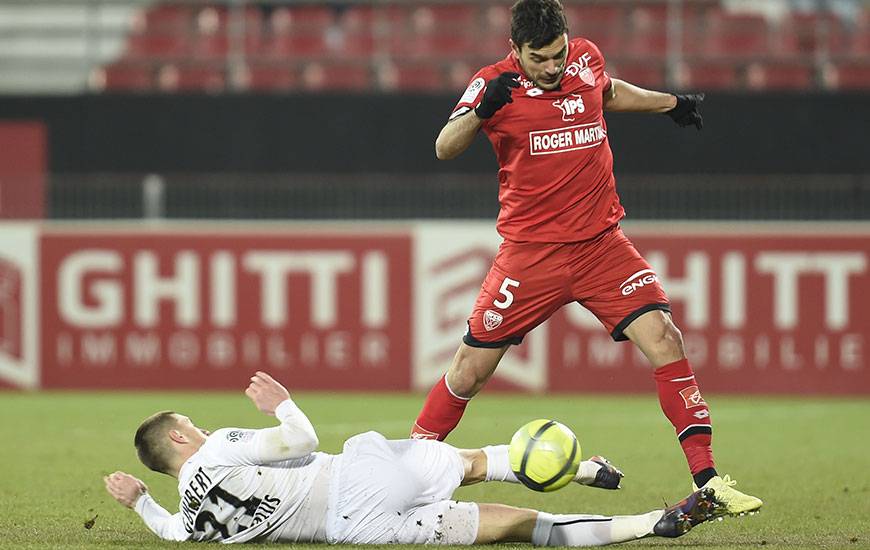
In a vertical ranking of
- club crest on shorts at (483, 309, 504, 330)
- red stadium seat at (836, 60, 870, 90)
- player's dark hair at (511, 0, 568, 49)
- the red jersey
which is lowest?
club crest on shorts at (483, 309, 504, 330)

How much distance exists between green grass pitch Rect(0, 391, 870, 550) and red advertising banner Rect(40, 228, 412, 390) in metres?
0.36

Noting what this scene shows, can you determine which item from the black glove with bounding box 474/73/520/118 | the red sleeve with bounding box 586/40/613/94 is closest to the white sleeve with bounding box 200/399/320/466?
the black glove with bounding box 474/73/520/118

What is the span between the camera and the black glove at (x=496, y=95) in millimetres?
6570

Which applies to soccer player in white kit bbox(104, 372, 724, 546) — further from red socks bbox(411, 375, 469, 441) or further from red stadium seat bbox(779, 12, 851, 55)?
red stadium seat bbox(779, 12, 851, 55)

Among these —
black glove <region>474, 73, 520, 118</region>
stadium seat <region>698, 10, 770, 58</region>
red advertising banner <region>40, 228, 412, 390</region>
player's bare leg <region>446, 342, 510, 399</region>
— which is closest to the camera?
black glove <region>474, 73, 520, 118</region>

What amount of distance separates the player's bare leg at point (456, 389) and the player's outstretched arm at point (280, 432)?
4.02ft

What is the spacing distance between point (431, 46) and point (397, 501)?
12704 millimetres

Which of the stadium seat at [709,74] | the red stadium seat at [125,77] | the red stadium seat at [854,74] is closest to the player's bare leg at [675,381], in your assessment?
the stadium seat at [709,74]

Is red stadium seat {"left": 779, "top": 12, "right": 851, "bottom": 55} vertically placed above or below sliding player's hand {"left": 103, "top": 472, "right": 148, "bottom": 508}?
above

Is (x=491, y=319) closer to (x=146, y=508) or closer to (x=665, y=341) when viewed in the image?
(x=665, y=341)

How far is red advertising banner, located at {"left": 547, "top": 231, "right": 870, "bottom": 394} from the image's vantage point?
14.6 meters

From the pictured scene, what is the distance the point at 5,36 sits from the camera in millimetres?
19047

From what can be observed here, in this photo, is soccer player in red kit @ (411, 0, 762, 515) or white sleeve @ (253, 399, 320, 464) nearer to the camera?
white sleeve @ (253, 399, 320, 464)

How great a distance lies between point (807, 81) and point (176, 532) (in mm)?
13167
